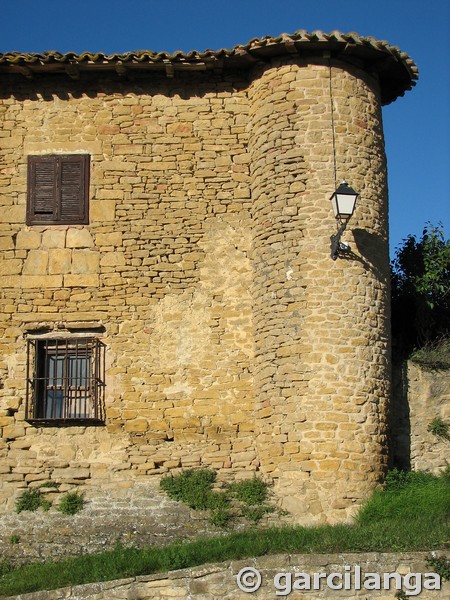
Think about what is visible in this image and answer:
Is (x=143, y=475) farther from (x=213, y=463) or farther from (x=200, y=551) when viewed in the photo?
(x=200, y=551)

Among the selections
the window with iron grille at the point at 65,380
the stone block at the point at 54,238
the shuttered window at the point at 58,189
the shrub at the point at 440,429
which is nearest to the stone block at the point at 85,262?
the stone block at the point at 54,238

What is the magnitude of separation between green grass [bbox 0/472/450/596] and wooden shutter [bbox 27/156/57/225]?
5.38 m

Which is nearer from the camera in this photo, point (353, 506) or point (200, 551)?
point (200, 551)

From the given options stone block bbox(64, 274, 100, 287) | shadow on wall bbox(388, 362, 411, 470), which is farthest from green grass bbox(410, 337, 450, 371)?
stone block bbox(64, 274, 100, 287)

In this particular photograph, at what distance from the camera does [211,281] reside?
1488cm

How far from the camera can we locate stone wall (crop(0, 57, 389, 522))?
541 inches

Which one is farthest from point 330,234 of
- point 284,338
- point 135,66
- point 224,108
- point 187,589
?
point 187,589

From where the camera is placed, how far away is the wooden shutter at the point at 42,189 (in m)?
15.2

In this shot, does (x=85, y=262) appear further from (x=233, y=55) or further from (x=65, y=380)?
(x=233, y=55)

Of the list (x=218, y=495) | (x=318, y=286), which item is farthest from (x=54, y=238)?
(x=218, y=495)

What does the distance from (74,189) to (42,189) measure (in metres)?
0.51

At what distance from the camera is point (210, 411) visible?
14414mm

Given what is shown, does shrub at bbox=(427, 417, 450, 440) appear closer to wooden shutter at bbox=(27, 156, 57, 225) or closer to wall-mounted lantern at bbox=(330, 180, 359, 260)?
wall-mounted lantern at bbox=(330, 180, 359, 260)

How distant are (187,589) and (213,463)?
10.6ft
